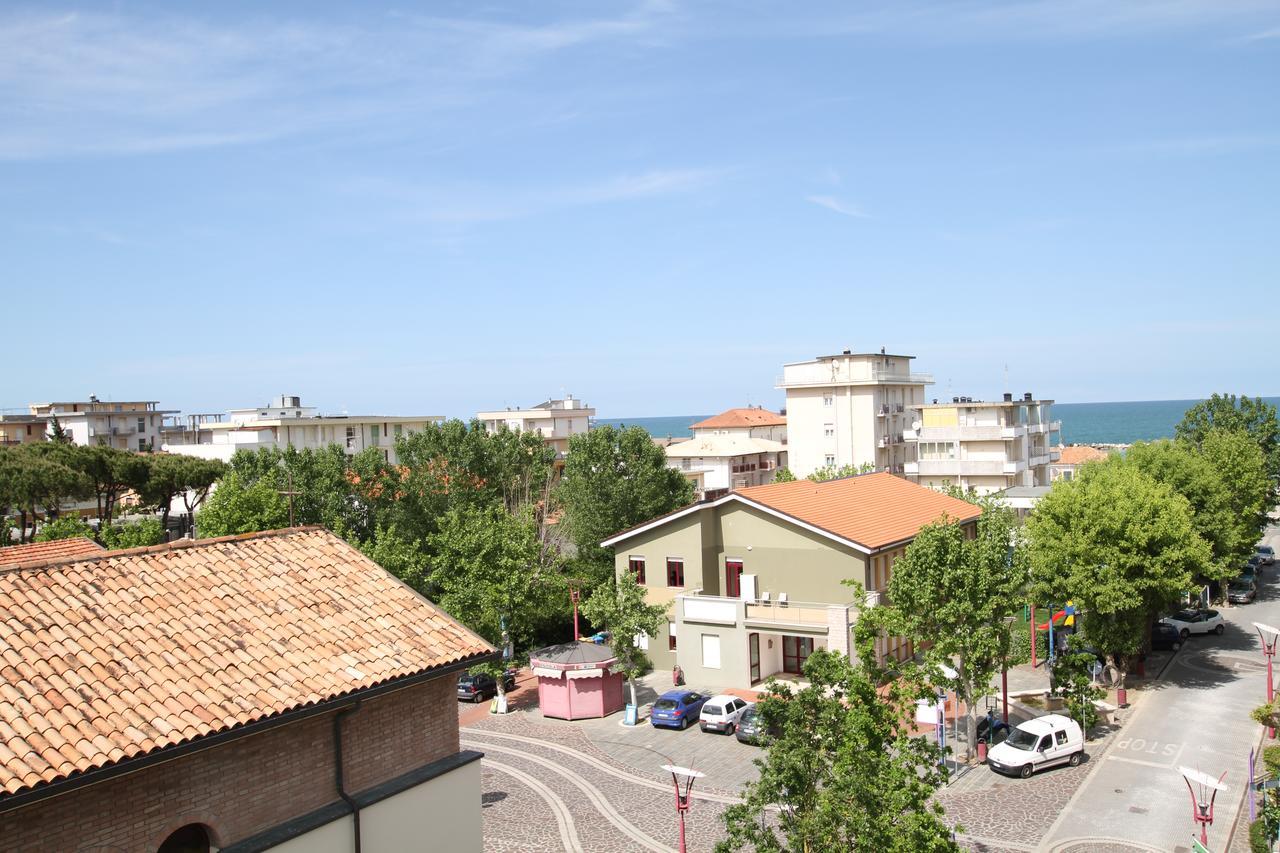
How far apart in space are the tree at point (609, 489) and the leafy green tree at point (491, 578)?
476 inches

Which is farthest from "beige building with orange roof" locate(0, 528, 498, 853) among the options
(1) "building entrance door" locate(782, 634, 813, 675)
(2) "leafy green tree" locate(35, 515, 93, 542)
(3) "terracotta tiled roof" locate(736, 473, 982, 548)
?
(2) "leafy green tree" locate(35, 515, 93, 542)

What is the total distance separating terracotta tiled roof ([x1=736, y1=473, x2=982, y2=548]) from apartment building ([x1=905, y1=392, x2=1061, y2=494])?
82.3 ft

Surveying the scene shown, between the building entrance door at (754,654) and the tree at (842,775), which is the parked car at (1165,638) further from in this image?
the tree at (842,775)

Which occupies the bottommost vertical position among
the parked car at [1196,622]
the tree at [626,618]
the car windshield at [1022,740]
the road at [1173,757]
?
the road at [1173,757]

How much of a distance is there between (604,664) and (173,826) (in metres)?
24.8

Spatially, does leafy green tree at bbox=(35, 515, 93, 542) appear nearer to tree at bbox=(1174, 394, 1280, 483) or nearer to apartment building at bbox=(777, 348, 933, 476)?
apartment building at bbox=(777, 348, 933, 476)

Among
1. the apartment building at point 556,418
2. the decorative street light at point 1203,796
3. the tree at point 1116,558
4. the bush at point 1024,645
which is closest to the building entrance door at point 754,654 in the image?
the bush at point 1024,645

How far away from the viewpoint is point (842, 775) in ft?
46.6

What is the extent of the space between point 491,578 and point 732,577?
10.5 m

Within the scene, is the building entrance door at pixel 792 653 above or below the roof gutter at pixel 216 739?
below

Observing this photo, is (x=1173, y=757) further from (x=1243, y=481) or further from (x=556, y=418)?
(x=556, y=418)

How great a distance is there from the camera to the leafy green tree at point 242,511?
4622 cm

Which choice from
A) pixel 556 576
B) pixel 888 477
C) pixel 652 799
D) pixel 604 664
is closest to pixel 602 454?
pixel 556 576

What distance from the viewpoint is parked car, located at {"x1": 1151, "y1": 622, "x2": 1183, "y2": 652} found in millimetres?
44125
